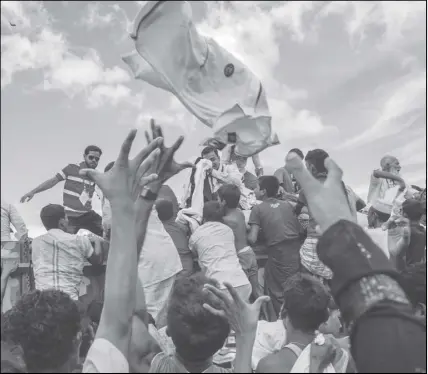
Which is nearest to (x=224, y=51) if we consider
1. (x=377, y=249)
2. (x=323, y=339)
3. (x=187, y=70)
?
(x=187, y=70)

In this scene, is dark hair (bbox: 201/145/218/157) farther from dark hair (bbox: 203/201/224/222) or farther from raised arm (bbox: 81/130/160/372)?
raised arm (bbox: 81/130/160/372)

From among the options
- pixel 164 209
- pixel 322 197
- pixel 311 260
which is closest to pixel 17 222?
pixel 164 209

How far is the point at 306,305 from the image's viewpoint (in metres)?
2.75

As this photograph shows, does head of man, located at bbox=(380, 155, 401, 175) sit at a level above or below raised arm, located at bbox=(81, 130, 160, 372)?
above

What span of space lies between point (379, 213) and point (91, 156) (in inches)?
137

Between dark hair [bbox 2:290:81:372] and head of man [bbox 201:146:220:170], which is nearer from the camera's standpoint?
dark hair [bbox 2:290:81:372]

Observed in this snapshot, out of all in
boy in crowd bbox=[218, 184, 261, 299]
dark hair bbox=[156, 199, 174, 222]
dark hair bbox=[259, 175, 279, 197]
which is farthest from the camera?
dark hair bbox=[259, 175, 279, 197]

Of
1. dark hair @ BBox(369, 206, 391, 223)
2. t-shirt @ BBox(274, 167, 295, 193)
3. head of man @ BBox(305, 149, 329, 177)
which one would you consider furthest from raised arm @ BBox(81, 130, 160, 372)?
t-shirt @ BBox(274, 167, 295, 193)

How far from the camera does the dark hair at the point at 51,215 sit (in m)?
4.76

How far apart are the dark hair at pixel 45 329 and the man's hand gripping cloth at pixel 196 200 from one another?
11.5 ft

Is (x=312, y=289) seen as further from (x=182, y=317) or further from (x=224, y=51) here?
(x=224, y=51)

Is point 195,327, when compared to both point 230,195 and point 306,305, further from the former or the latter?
point 230,195

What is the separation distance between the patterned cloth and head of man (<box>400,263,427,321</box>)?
804 millimetres

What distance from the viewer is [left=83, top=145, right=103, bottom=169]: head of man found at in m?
6.32
